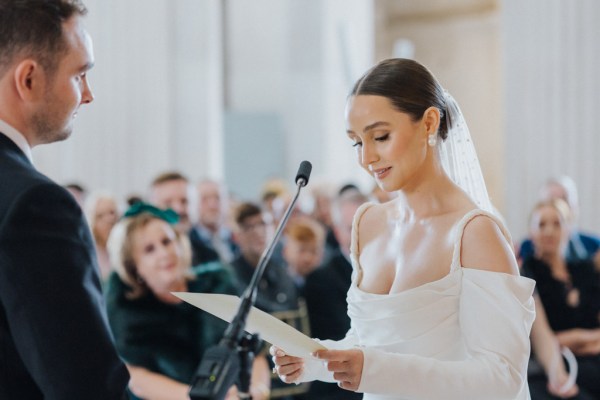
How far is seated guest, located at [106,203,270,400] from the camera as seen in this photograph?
3.43 metres

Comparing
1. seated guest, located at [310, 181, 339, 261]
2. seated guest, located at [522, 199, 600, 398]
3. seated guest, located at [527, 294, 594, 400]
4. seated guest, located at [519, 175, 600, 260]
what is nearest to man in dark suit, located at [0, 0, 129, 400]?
seated guest, located at [527, 294, 594, 400]

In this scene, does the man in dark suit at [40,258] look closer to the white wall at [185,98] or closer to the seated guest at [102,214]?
the seated guest at [102,214]

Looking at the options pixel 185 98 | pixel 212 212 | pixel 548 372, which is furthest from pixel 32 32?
pixel 185 98

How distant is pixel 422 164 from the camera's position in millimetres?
2049

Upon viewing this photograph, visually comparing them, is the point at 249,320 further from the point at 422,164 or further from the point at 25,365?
the point at 422,164

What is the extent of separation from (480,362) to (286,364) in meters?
0.47

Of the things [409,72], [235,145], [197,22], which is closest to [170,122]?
[197,22]

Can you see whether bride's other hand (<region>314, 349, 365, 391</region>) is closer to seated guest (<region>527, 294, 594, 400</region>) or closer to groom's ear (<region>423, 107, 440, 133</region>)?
groom's ear (<region>423, 107, 440, 133</region>)

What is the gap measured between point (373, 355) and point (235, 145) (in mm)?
8484

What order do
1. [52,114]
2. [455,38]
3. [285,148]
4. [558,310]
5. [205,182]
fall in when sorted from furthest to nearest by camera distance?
1. [455,38]
2. [285,148]
3. [205,182]
4. [558,310]
5. [52,114]

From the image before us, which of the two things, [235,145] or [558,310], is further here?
[235,145]

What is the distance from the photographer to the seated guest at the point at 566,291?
4.79 meters

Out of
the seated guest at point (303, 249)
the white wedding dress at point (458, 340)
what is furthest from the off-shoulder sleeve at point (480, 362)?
the seated guest at point (303, 249)

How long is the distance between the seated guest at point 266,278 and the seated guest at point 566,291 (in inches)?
54.8
